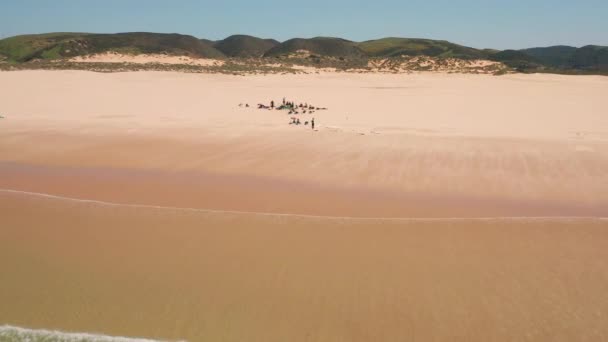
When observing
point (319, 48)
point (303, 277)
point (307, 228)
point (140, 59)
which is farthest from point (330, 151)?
point (319, 48)

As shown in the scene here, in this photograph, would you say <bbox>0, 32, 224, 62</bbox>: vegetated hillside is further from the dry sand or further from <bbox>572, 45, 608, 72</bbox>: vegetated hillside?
<bbox>572, 45, 608, 72</bbox>: vegetated hillside

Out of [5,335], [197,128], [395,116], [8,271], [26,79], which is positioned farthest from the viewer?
[26,79]

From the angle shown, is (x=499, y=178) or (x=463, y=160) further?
(x=463, y=160)

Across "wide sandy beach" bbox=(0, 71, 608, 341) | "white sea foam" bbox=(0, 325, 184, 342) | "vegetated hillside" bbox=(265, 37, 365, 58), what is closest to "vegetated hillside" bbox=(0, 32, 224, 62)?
"vegetated hillside" bbox=(265, 37, 365, 58)

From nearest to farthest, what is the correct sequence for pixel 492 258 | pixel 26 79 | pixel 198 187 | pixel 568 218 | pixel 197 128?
pixel 492 258, pixel 568 218, pixel 198 187, pixel 197 128, pixel 26 79

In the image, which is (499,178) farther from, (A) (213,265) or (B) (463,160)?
(A) (213,265)

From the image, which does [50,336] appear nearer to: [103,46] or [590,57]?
[103,46]

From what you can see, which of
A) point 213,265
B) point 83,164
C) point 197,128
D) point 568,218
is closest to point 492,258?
point 568,218
